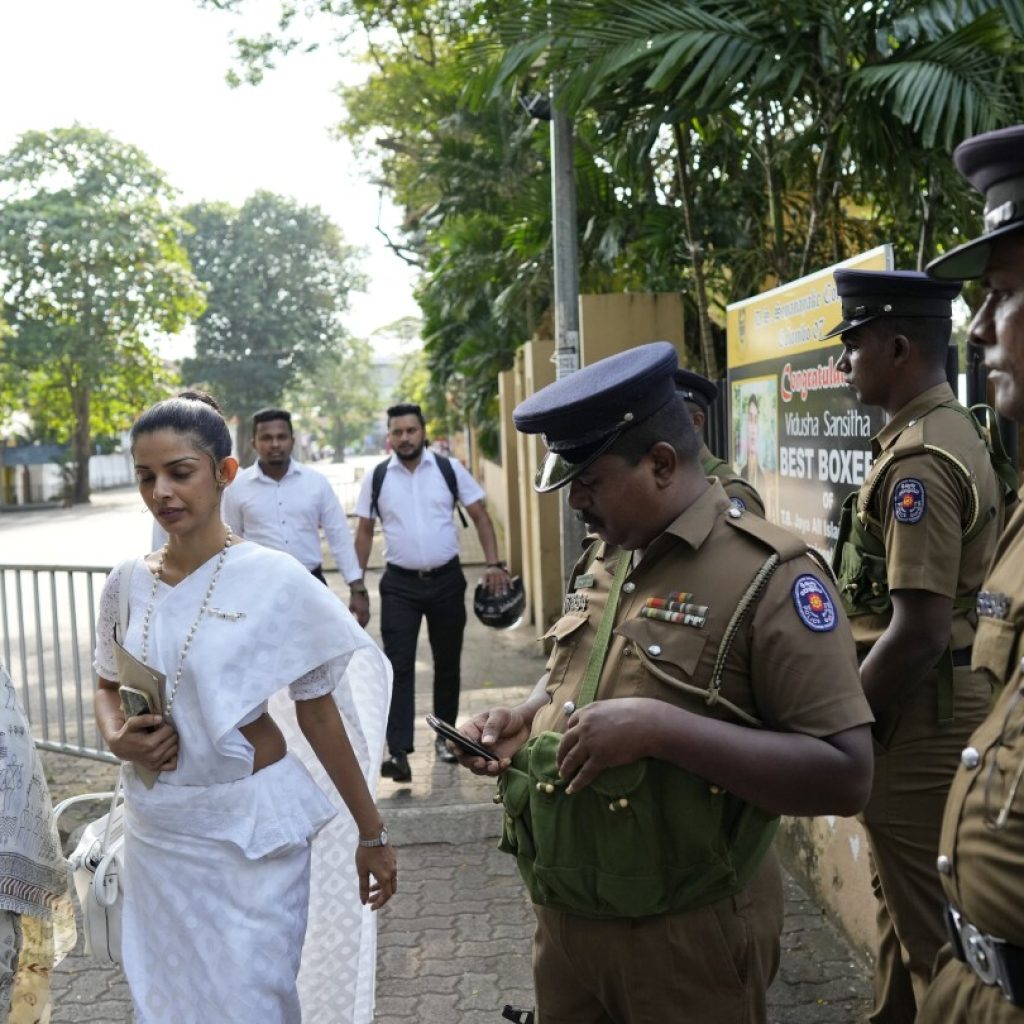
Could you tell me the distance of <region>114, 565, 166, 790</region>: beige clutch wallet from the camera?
2.84 meters

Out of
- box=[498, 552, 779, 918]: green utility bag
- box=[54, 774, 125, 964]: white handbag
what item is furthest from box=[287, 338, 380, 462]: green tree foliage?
box=[498, 552, 779, 918]: green utility bag

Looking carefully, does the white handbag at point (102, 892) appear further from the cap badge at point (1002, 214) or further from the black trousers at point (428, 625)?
the black trousers at point (428, 625)

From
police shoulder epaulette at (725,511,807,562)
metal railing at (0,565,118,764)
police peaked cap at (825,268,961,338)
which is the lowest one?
metal railing at (0,565,118,764)

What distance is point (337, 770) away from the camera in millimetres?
3039

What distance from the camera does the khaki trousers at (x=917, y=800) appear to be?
9.73ft

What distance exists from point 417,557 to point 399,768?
116 centimetres

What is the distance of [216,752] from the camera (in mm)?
2854

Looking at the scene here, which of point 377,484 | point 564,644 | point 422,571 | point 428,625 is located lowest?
point 428,625

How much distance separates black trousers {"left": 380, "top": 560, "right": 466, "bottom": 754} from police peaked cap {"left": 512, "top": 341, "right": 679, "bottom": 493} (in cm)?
446

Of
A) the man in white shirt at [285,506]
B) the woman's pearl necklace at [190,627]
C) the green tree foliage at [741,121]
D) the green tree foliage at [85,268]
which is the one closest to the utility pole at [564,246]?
the green tree foliage at [741,121]

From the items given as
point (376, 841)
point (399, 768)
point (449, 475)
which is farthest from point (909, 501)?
point (449, 475)

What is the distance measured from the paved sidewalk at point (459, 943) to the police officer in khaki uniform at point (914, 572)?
938mm

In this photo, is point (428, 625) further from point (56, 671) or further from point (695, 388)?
point (695, 388)

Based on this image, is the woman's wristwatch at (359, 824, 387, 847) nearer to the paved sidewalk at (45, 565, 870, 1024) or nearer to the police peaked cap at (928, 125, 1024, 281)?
the paved sidewalk at (45, 565, 870, 1024)
